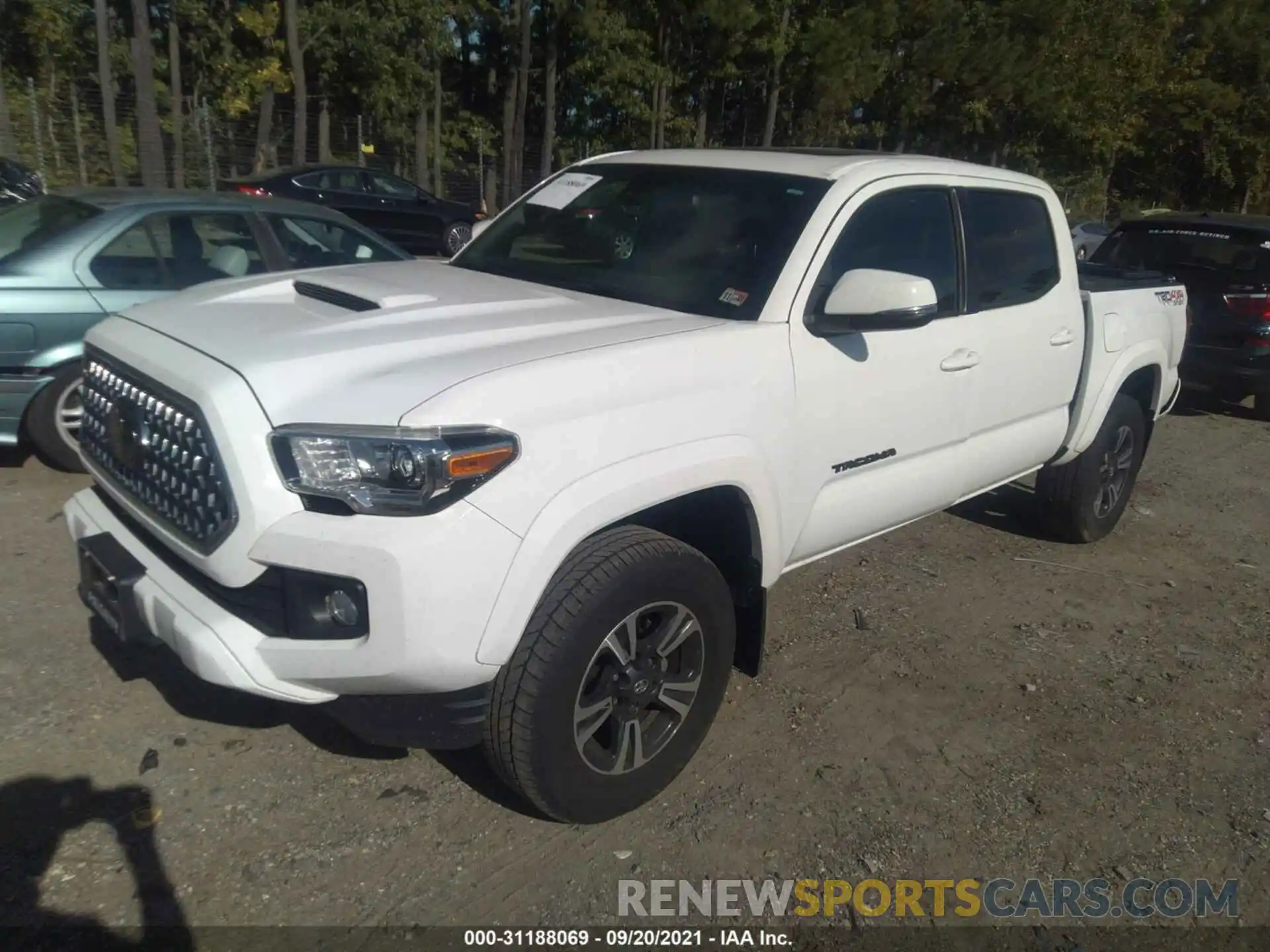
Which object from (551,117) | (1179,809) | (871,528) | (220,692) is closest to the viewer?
(1179,809)

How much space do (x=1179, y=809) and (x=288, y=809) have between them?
9.12ft

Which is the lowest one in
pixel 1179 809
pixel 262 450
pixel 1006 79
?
pixel 1179 809

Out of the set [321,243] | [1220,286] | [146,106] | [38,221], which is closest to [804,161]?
[321,243]

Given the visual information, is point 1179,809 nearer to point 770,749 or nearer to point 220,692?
point 770,749

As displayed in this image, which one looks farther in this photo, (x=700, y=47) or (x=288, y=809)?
(x=700, y=47)

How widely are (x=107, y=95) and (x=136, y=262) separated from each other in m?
18.5

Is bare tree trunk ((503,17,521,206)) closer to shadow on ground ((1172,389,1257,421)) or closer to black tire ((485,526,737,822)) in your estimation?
shadow on ground ((1172,389,1257,421))

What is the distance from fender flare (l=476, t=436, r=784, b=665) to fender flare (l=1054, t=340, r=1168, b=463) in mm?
2549

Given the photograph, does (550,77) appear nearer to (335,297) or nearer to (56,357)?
(56,357)

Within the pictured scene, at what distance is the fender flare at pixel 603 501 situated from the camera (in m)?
2.55

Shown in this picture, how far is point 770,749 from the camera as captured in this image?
3576 mm

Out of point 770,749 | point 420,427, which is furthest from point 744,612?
point 420,427

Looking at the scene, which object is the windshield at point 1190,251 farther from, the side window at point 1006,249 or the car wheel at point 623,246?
the car wheel at point 623,246

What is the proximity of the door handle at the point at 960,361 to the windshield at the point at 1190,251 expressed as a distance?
5558 millimetres
